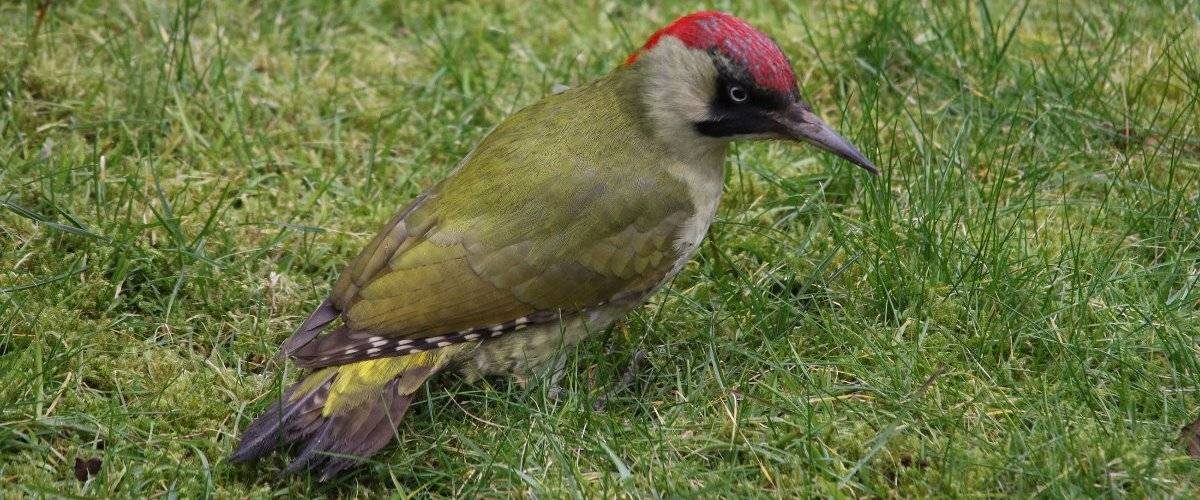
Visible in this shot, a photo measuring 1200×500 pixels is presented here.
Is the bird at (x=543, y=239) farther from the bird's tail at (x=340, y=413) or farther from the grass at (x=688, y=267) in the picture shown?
the grass at (x=688, y=267)

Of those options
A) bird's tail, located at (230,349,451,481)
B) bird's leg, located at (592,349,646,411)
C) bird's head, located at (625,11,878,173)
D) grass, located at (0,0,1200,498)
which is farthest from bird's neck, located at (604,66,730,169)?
bird's tail, located at (230,349,451,481)

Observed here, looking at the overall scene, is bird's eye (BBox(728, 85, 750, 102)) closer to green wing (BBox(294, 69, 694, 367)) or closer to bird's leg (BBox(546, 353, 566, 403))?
green wing (BBox(294, 69, 694, 367))

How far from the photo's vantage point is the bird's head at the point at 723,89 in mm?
3648

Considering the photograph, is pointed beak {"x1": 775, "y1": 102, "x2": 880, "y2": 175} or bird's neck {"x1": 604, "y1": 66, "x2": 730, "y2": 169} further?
bird's neck {"x1": 604, "y1": 66, "x2": 730, "y2": 169}

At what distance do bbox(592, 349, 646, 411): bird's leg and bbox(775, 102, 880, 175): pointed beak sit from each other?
0.76 metres

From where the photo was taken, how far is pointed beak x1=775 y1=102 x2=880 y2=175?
3.74 metres

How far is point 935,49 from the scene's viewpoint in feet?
16.5

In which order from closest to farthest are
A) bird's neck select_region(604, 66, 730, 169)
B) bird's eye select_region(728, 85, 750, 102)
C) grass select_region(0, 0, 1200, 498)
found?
grass select_region(0, 0, 1200, 498)
bird's eye select_region(728, 85, 750, 102)
bird's neck select_region(604, 66, 730, 169)

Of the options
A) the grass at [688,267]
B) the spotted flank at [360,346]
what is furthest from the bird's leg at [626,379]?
the spotted flank at [360,346]

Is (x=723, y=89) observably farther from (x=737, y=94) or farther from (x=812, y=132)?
(x=812, y=132)

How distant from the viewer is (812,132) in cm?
375

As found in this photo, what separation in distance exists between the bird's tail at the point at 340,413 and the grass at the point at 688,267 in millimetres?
102

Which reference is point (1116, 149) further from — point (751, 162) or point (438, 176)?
point (438, 176)

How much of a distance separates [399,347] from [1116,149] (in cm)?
257
